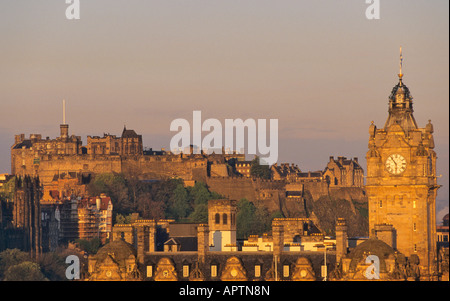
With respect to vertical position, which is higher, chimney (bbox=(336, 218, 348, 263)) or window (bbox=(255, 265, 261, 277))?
chimney (bbox=(336, 218, 348, 263))

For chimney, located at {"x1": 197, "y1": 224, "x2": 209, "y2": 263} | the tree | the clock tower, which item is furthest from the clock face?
the tree

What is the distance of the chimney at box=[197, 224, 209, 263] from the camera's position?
99.3 metres

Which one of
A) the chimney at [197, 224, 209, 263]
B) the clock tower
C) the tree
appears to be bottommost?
the tree

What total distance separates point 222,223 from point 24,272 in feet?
165

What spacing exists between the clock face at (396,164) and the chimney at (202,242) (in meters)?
11.8

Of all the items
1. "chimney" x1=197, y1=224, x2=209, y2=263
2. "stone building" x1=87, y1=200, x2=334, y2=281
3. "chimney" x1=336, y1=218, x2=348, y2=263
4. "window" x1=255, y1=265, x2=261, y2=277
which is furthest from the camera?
"chimney" x1=197, y1=224, x2=209, y2=263

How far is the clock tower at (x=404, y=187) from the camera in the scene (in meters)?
106

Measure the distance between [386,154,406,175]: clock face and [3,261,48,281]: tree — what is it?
49267 mm

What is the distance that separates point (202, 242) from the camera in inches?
3939

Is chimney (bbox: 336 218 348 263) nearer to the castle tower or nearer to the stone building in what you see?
the stone building
